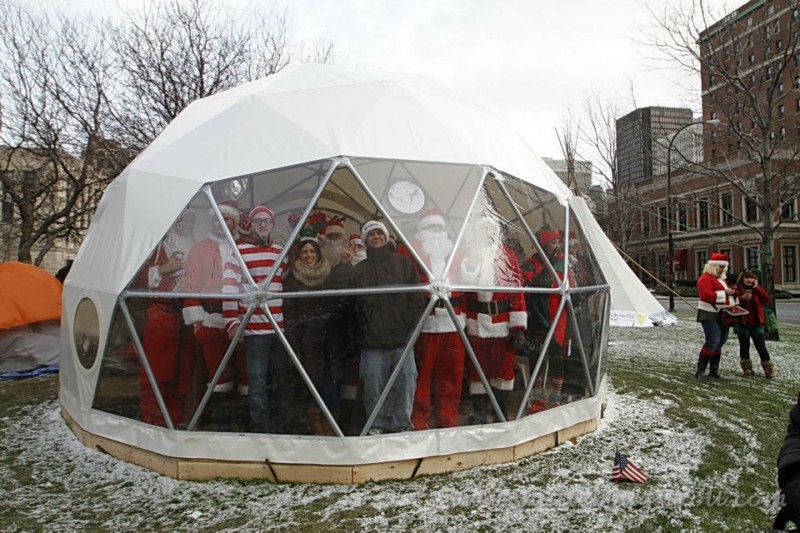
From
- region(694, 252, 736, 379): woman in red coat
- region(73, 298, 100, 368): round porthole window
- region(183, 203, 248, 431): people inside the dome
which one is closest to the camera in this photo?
region(183, 203, 248, 431): people inside the dome

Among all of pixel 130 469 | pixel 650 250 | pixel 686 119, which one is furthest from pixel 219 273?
pixel 650 250

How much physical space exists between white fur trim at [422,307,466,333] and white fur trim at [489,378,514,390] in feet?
2.21

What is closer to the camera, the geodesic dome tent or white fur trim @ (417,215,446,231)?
the geodesic dome tent

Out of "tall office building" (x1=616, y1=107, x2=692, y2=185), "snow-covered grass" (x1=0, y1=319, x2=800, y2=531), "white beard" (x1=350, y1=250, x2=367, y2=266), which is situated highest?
"tall office building" (x1=616, y1=107, x2=692, y2=185)

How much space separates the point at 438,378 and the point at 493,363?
23.2 inches

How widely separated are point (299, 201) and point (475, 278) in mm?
1768

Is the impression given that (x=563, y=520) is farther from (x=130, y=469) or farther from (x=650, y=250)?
(x=650, y=250)

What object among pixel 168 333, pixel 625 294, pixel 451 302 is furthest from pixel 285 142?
pixel 625 294

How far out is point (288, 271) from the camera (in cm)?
471

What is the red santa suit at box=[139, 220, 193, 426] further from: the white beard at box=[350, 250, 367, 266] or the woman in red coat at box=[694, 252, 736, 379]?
the woman in red coat at box=[694, 252, 736, 379]

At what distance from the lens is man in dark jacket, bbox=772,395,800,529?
246 cm

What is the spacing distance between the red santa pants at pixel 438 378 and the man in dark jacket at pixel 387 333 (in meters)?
0.08

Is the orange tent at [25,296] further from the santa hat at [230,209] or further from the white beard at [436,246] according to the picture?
the white beard at [436,246]

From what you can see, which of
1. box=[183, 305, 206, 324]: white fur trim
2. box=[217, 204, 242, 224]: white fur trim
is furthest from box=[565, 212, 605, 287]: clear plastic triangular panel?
box=[183, 305, 206, 324]: white fur trim
